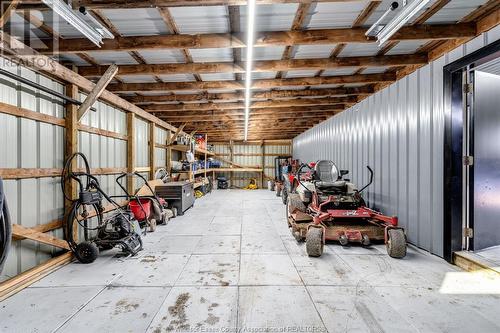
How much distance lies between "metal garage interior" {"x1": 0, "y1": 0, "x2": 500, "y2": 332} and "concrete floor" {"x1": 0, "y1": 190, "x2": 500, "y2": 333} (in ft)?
0.07

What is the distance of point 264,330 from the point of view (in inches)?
82.2

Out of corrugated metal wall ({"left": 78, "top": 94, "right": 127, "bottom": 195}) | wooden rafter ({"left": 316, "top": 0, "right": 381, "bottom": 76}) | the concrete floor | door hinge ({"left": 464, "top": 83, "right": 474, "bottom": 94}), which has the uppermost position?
wooden rafter ({"left": 316, "top": 0, "right": 381, "bottom": 76})

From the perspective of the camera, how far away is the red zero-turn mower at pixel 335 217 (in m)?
3.72

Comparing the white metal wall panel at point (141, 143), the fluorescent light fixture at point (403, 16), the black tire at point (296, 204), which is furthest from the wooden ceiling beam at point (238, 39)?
the white metal wall panel at point (141, 143)

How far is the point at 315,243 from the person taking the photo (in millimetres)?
3699

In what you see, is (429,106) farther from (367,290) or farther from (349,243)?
(367,290)

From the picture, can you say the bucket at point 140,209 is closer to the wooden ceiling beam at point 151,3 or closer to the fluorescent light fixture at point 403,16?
the wooden ceiling beam at point 151,3

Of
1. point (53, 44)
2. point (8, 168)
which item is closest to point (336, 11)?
point (53, 44)

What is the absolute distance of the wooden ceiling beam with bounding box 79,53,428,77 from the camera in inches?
172

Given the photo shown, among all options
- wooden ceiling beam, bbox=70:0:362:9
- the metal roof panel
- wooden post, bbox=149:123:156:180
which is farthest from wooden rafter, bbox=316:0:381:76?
wooden post, bbox=149:123:156:180

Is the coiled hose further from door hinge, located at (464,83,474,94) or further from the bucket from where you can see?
door hinge, located at (464,83,474,94)

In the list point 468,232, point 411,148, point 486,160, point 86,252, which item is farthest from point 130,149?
point 486,160

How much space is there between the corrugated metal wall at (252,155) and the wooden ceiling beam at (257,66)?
12079mm

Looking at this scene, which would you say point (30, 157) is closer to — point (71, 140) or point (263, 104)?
point (71, 140)
